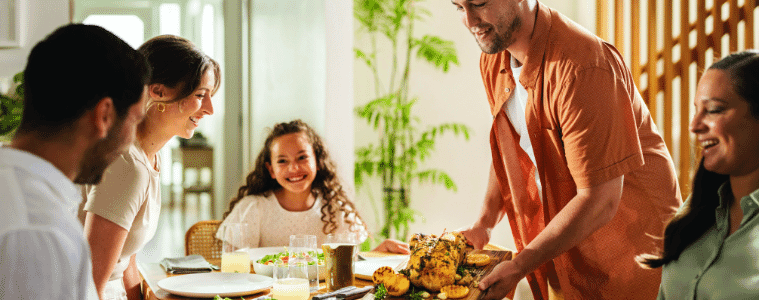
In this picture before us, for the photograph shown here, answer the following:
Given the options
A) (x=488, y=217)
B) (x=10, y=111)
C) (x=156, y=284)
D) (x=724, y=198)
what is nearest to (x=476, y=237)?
(x=488, y=217)

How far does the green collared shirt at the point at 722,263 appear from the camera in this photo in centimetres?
112

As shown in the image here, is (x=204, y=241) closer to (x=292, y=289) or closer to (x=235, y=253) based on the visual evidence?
(x=235, y=253)

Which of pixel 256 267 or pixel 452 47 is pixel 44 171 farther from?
pixel 452 47

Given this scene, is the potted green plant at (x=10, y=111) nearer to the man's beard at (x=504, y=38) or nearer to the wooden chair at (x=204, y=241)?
the wooden chair at (x=204, y=241)

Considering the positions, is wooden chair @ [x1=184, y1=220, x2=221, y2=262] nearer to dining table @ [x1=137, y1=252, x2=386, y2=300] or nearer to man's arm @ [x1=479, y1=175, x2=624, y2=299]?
dining table @ [x1=137, y1=252, x2=386, y2=300]

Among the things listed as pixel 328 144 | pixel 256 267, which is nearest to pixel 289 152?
pixel 328 144

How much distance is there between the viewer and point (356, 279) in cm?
182

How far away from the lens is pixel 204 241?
280 cm

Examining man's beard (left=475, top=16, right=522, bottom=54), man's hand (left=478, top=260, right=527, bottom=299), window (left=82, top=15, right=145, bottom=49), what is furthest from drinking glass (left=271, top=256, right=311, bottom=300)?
window (left=82, top=15, right=145, bottom=49)

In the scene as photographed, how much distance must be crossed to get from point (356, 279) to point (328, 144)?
1585mm

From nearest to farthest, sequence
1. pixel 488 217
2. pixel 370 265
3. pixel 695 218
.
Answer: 1. pixel 695 218
2. pixel 370 265
3. pixel 488 217

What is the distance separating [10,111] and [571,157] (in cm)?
245

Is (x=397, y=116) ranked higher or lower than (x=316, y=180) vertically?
higher

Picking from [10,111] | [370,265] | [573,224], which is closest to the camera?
[573,224]
